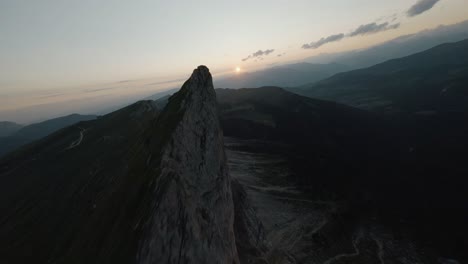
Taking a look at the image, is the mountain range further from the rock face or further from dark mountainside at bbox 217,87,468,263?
dark mountainside at bbox 217,87,468,263

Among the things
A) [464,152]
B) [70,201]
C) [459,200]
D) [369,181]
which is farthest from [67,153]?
[464,152]

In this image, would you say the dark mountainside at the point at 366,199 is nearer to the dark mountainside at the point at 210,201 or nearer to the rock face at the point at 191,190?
the dark mountainside at the point at 210,201

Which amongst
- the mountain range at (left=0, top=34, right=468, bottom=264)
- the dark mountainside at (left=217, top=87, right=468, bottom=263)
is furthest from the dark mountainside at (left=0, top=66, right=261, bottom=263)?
the dark mountainside at (left=217, top=87, right=468, bottom=263)

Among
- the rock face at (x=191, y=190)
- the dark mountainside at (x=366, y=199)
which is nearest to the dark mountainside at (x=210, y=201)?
the rock face at (x=191, y=190)

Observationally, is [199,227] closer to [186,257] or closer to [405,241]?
[186,257]

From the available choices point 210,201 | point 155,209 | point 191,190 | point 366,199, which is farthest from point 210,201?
point 366,199

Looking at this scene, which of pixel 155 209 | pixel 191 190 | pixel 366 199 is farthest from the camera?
pixel 366 199

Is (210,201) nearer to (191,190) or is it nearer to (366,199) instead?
(191,190)
